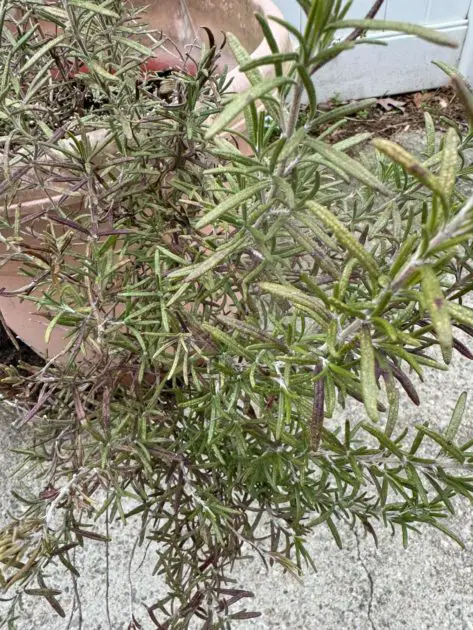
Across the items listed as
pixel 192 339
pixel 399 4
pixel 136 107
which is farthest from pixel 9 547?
pixel 399 4

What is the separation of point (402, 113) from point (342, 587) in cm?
183

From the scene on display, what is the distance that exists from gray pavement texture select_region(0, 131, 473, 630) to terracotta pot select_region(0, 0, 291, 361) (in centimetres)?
44

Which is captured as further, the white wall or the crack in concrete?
the white wall

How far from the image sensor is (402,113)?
2318mm

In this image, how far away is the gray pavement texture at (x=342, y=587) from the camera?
1072mm

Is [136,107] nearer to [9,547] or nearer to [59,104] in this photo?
[59,104]

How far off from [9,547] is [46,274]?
303 mm

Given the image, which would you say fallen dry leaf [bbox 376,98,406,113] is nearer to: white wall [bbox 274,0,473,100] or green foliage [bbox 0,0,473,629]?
white wall [bbox 274,0,473,100]

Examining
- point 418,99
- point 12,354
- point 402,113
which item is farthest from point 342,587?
point 418,99

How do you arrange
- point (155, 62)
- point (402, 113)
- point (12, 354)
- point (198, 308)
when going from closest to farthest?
1. point (198, 308)
2. point (155, 62)
3. point (12, 354)
4. point (402, 113)

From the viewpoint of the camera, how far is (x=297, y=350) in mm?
548

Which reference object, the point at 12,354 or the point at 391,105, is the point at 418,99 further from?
the point at 12,354

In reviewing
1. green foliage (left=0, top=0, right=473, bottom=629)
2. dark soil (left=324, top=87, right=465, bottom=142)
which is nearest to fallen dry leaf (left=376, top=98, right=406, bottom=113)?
dark soil (left=324, top=87, right=465, bottom=142)

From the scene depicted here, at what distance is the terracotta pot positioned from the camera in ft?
2.84
